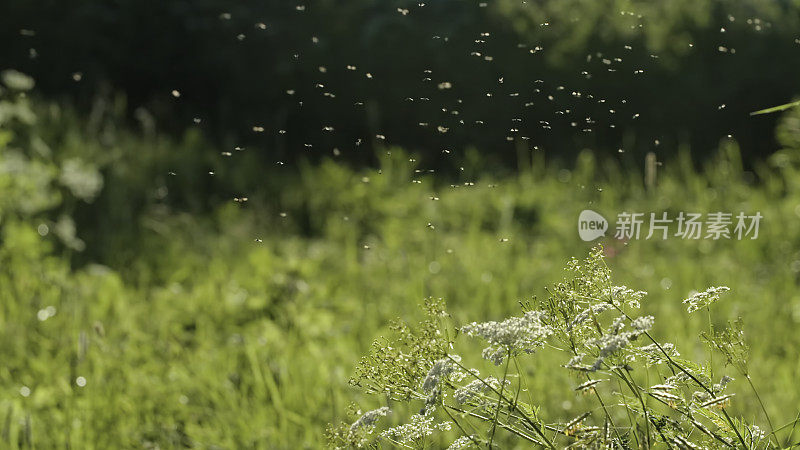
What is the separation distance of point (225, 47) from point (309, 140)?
79 centimetres

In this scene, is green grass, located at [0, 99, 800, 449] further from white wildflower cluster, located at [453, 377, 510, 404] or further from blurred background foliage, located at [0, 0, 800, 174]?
white wildflower cluster, located at [453, 377, 510, 404]

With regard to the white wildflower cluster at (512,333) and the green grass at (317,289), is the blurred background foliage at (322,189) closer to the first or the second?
the green grass at (317,289)

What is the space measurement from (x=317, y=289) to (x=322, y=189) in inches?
51.4

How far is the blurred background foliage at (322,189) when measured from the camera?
3.05 meters

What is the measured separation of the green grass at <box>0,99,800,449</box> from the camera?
280 cm

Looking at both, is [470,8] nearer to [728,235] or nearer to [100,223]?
[728,235]

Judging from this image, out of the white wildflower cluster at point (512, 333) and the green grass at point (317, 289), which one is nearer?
the white wildflower cluster at point (512, 333)

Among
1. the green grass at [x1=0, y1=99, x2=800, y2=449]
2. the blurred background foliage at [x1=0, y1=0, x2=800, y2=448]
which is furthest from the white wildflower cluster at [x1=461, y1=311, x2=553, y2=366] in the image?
the blurred background foliage at [x1=0, y1=0, x2=800, y2=448]

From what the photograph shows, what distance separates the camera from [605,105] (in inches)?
228

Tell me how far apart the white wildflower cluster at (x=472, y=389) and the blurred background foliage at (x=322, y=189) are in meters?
1.21

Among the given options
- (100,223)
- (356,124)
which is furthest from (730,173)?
(100,223)
